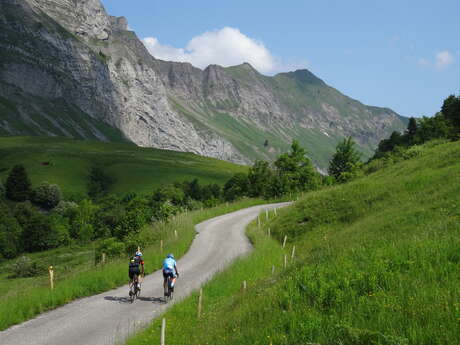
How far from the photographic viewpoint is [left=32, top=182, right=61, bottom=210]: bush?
141m

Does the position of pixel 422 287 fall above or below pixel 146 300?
above

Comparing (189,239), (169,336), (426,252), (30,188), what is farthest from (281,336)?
(30,188)

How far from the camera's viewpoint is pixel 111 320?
1546 cm

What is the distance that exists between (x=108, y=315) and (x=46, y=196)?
137345mm

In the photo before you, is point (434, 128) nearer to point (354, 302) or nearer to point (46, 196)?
point (354, 302)

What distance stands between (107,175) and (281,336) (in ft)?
634

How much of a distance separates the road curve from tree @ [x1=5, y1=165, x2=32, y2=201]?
128896 mm

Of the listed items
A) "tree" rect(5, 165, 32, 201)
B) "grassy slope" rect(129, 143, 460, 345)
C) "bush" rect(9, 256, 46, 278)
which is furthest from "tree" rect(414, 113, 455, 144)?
"tree" rect(5, 165, 32, 201)

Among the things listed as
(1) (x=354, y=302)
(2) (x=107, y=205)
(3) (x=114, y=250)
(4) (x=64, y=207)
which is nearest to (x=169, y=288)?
(1) (x=354, y=302)

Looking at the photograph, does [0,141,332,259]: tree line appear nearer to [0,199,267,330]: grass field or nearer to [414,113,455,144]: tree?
[0,199,267,330]: grass field

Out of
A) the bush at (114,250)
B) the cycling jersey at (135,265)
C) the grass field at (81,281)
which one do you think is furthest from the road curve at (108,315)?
the bush at (114,250)

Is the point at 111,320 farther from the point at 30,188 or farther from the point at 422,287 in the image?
the point at 30,188

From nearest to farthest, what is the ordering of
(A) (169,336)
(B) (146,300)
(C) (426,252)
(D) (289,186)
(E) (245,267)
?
(C) (426,252) → (A) (169,336) → (B) (146,300) → (E) (245,267) → (D) (289,186)

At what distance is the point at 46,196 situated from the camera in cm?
14138
